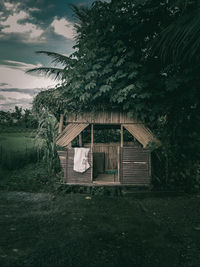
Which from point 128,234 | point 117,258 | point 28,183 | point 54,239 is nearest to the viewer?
point 117,258

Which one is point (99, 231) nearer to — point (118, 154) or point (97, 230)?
point (97, 230)

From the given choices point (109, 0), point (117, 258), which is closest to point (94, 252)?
point (117, 258)

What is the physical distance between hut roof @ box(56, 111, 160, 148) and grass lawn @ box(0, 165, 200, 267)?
241cm

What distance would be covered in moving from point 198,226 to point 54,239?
372 cm

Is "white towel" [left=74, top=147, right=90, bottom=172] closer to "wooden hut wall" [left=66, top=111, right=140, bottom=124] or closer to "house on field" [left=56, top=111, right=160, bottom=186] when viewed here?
"house on field" [left=56, top=111, right=160, bottom=186]

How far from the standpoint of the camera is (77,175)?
334 inches

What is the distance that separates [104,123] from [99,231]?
463 cm

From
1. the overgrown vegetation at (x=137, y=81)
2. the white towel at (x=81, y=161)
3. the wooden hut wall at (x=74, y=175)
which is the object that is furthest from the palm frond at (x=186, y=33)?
the wooden hut wall at (x=74, y=175)

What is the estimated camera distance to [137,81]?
24.3ft

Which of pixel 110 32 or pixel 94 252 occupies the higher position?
pixel 110 32

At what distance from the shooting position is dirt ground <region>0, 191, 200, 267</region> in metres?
3.64

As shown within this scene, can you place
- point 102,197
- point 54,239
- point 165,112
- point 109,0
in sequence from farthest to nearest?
1. point 109,0
2. point 102,197
3. point 165,112
4. point 54,239

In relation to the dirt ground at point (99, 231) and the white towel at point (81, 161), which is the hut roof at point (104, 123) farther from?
the dirt ground at point (99, 231)

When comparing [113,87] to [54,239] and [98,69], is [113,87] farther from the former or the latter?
[54,239]
